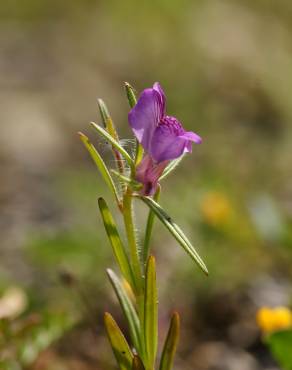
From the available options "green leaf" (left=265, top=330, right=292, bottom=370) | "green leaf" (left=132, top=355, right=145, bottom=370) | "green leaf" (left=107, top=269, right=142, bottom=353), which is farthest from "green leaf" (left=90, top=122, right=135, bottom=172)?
"green leaf" (left=265, top=330, right=292, bottom=370)

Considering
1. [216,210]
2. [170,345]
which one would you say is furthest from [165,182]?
[170,345]

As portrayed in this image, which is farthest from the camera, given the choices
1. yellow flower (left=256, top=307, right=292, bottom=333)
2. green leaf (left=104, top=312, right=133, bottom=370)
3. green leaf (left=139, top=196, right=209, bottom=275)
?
yellow flower (left=256, top=307, right=292, bottom=333)

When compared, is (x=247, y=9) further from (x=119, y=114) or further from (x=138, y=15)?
(x=119, y=114)

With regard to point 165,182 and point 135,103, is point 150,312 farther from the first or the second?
point 165,182

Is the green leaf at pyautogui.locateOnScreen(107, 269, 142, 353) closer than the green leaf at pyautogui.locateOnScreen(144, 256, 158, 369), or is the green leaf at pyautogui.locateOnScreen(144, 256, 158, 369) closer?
the green leaf at pyautogui.locateOnScreen(144, 256, 158, 369)

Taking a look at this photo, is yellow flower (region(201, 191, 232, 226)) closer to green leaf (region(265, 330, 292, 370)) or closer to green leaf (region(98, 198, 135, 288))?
green leaf (region(265, 330, 292, 370))

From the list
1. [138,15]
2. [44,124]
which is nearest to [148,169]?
[44,124]
